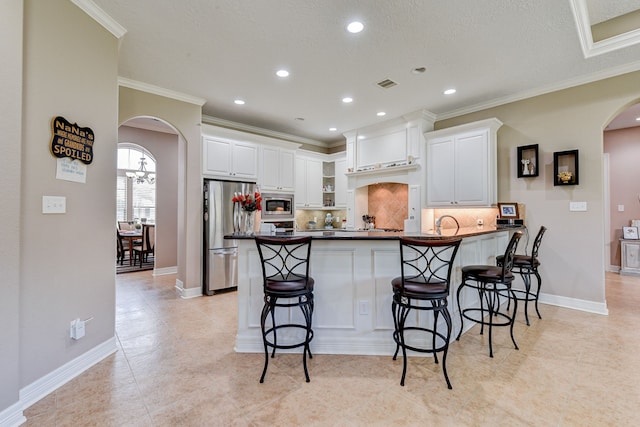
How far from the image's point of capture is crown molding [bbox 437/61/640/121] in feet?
11.0

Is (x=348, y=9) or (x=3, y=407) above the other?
(x=348, y=9)

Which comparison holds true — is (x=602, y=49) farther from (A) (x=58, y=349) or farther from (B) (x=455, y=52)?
(A) (x=58, y=349)

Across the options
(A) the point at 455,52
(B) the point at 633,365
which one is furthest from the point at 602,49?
(B) the point at 633,365

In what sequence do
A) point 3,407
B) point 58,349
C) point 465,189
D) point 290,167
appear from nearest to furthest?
point 3,407, point 58,349, point 465,189, point 290,167

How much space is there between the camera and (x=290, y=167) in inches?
224

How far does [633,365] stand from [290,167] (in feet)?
16.5

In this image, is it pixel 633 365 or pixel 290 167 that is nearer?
pixel 633 365

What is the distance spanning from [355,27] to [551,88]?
302 cm

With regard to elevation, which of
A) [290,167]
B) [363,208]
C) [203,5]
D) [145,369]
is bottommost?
[145,369]

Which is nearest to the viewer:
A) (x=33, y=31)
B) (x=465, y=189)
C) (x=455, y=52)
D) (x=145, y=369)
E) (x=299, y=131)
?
(x=33, y=31)

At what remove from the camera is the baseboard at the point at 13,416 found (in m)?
1.66

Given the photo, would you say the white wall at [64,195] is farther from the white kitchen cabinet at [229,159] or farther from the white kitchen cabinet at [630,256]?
the white kitchen cabinet at [630,256]

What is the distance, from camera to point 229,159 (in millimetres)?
4766

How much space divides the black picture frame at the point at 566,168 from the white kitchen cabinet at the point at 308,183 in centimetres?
413
